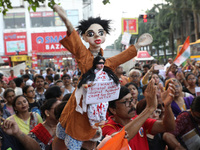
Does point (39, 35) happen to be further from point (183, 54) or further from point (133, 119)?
point (133, 119)

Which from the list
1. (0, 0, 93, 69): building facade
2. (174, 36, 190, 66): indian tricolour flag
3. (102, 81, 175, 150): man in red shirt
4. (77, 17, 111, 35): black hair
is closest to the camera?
(102, 81, 175, 150): man in red shirt

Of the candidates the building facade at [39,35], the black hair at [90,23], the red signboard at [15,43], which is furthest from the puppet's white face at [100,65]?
the red signboard at [15,43]

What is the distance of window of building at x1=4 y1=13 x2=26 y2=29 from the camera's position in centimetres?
3450

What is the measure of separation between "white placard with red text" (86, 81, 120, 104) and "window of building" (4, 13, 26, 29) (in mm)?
33529

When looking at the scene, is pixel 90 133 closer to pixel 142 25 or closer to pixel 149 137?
pixel 149 137

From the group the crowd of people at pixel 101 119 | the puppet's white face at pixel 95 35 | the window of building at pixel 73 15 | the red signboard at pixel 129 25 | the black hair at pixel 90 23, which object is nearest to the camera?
the crowd of people at pixel 101 119

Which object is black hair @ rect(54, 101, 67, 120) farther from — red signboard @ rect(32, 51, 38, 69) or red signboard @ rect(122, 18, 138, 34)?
red signboard @ rect(122, 18, 138, 34)

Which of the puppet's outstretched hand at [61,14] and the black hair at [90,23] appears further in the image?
Result: the black hair at [90,23]

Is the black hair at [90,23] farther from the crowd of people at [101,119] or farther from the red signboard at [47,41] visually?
the red signboard at [47,41]

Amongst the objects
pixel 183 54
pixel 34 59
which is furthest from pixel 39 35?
pixel 183 54

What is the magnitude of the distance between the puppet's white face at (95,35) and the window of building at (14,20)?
3312 cm

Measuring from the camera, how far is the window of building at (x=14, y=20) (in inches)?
1358

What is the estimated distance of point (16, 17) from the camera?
34781 millimetres

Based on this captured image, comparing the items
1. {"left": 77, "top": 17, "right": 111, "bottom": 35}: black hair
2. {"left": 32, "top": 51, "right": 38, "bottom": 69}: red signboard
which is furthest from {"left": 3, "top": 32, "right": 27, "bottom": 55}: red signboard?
{"left": 77, "top": 17, "right": 111, "bottom": 35}: black hair
